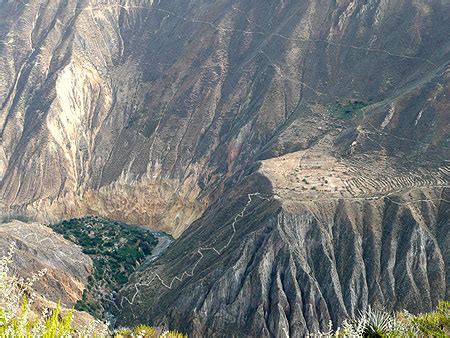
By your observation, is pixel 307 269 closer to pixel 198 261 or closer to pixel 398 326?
pixel 198 261

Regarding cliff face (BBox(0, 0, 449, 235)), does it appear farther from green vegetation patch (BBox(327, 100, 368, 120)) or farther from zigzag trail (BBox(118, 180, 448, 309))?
zigzag trail (BBox(118, 180, 448, 309))

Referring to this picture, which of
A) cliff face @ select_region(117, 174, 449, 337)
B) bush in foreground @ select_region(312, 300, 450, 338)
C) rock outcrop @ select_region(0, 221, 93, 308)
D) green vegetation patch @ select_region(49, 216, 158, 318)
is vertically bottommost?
green vegetation patch @ select_region(49, 216, 158, 318)

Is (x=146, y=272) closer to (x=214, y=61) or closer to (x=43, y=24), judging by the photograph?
(x=214, y=61)

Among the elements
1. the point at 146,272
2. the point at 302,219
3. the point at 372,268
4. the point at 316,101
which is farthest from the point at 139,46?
the point at 372,268

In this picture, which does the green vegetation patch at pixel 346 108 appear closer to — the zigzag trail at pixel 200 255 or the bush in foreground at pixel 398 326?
the zigzag trail at pixel 200 255

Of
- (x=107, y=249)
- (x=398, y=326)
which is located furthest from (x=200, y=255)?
(x=398, y=326)

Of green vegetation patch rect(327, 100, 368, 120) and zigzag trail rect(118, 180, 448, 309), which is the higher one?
green vegetation patch rect(327, 100, 368, 120)

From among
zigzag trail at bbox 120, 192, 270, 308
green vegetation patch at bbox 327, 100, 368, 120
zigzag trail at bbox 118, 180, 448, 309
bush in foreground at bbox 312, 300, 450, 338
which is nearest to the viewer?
bush in foreground at bbox 312, 300, 450, 338

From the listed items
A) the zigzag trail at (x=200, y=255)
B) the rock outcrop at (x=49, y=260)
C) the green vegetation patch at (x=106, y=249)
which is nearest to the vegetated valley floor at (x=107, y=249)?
the green vegetation patch at (x=106, y=249)

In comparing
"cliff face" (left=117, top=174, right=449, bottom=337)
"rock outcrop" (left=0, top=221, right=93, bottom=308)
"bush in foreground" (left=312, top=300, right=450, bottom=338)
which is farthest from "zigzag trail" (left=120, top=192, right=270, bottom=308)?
"bush in foreground" (left=312, top=300, right=450, bottom=338)
